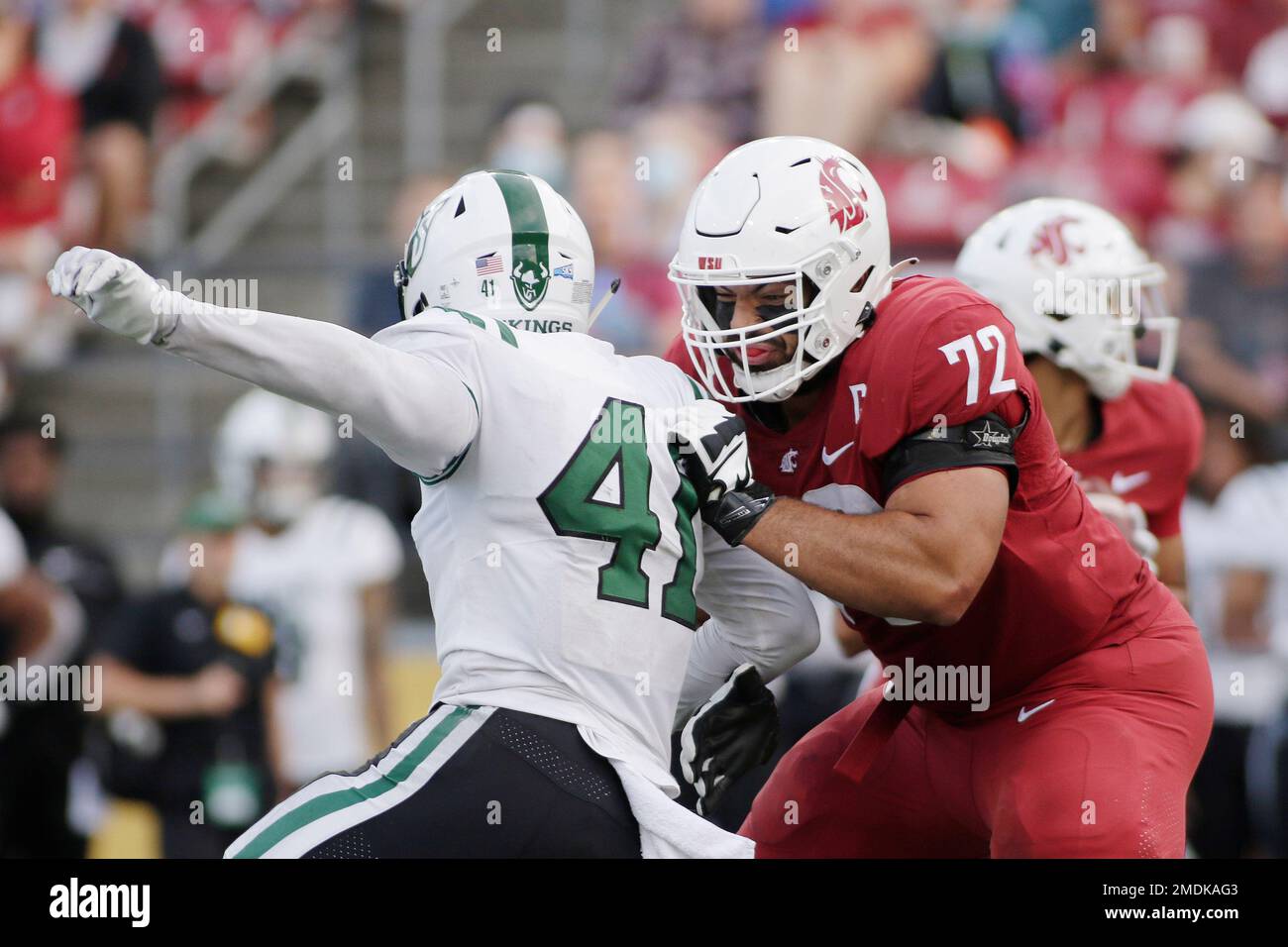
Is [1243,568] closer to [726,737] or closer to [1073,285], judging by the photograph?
[1073,285]

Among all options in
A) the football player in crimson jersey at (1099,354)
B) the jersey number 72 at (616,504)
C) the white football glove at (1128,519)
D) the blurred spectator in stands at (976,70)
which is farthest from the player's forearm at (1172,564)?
the blurred spectator in stands at (976,70)

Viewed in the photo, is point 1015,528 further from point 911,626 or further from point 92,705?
point 92,705

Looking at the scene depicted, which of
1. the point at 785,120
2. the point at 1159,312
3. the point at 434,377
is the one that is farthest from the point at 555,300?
the point at 785,120

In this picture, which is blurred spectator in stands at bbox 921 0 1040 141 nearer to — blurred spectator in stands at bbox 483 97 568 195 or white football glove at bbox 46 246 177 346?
blurred spectator in stands at bbox 483 97 568 195

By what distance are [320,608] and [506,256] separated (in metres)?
4.37

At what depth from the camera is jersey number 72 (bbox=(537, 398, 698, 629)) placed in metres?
3.33

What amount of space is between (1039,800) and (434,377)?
164cm

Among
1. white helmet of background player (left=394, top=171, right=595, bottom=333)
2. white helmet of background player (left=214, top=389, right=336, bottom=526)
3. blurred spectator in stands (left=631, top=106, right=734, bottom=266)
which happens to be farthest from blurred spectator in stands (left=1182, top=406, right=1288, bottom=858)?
white helmet of background player (left=394, top=171, right=595, bottom=333)

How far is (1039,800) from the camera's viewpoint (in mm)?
3842

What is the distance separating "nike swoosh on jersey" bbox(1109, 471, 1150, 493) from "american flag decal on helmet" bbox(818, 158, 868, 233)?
4.36 ft

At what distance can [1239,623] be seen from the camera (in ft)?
23.7

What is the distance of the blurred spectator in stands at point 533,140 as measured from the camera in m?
8.55

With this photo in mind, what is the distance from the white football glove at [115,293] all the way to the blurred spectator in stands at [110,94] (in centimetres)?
701

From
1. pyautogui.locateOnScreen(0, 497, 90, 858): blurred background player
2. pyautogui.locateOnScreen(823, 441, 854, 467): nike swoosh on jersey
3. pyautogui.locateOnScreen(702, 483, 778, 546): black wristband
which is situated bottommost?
pyautogui.locateOnScreen(0, 497, 90, 858): blurred background player
